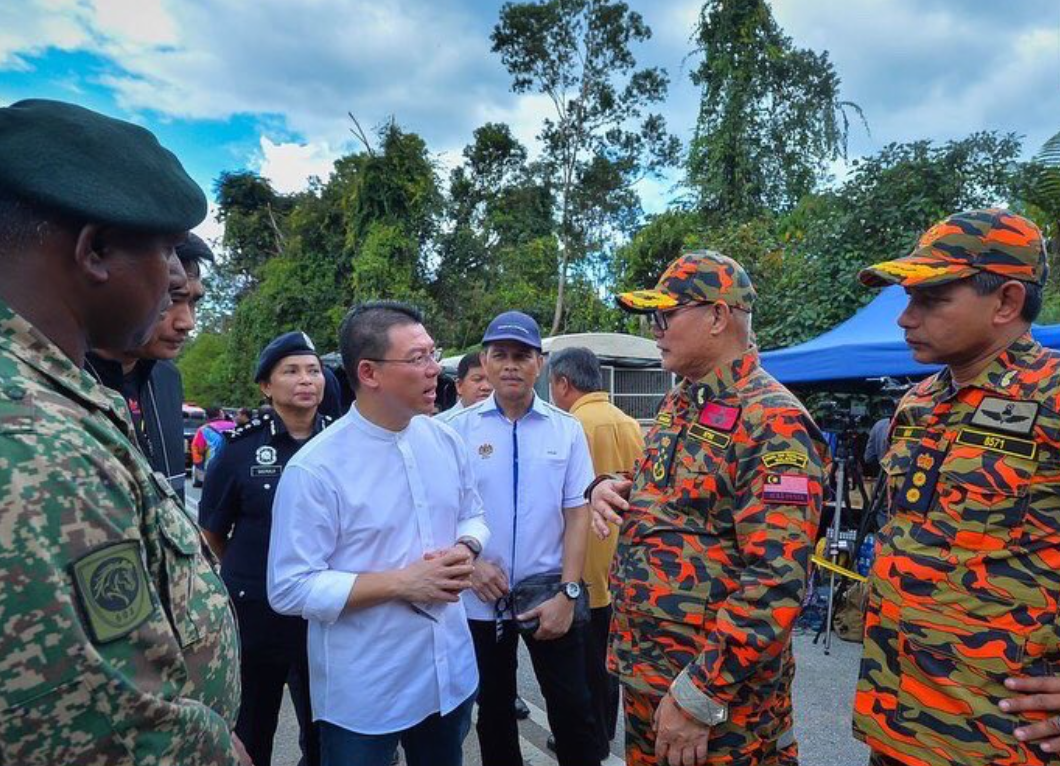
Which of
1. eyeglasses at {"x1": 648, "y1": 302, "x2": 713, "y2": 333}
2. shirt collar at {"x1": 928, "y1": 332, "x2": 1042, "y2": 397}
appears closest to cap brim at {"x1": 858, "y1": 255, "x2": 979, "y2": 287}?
shirt collar at {"x1": 928, "y1": 332, "x2": 1042, "y2": 397}

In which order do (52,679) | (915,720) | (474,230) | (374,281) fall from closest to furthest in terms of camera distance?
1. (52,679)
2. (915,720)
3. (374,281)
4. (474,230)

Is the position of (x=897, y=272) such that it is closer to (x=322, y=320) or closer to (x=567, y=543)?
(x=567, y=543)

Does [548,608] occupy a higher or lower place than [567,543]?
lower

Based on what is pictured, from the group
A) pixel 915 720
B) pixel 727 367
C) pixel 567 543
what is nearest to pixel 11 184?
pixel 727 367

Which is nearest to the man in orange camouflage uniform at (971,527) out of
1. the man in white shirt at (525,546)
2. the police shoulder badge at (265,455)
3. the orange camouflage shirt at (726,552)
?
the orange camouflage shirt at (726,552)

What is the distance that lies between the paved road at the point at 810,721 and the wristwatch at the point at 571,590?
1.22 m

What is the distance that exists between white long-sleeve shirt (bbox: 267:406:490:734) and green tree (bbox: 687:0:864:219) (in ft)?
56.1

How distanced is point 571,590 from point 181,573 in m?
1.89

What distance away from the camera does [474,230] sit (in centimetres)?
2408

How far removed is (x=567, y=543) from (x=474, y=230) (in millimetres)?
22263

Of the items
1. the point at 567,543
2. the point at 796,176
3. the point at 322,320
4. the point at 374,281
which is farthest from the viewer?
the point at 322,320

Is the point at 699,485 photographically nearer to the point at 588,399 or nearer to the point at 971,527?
the point at 971,527

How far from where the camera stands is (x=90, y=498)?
82 centimetres

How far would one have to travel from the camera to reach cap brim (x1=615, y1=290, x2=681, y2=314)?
2.06 metres
